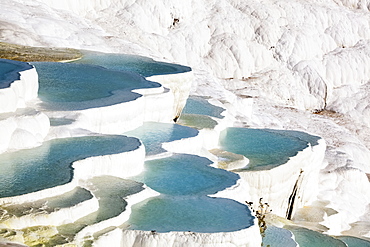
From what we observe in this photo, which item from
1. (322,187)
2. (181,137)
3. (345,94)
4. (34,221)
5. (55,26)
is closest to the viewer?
(34,221)

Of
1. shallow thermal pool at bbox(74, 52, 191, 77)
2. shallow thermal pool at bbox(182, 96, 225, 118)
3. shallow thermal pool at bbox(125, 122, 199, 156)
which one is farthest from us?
shallow thermal pool at bbox(182, 96, 225, 118)

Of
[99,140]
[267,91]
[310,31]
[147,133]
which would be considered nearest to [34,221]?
[99,140]

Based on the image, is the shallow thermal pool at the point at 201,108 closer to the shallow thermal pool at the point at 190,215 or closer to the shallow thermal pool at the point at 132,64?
the shallow thermal pool at the point at 132,64

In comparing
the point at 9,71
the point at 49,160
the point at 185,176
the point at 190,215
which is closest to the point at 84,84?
the point at 9,71

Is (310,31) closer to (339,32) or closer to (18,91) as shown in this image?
(339,32)

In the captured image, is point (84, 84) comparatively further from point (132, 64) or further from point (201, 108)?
point (201, 108)

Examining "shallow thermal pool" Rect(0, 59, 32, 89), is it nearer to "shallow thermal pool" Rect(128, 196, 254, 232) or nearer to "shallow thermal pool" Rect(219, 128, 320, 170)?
"shallow thermal pool" Rect(128, 196, 254, 232)

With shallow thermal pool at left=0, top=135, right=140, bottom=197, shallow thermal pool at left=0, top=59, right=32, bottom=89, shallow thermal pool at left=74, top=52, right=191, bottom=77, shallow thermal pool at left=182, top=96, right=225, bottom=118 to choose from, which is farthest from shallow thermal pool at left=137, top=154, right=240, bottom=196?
shallow thermal pool at left=182, top=96, right=225, bottom=118
